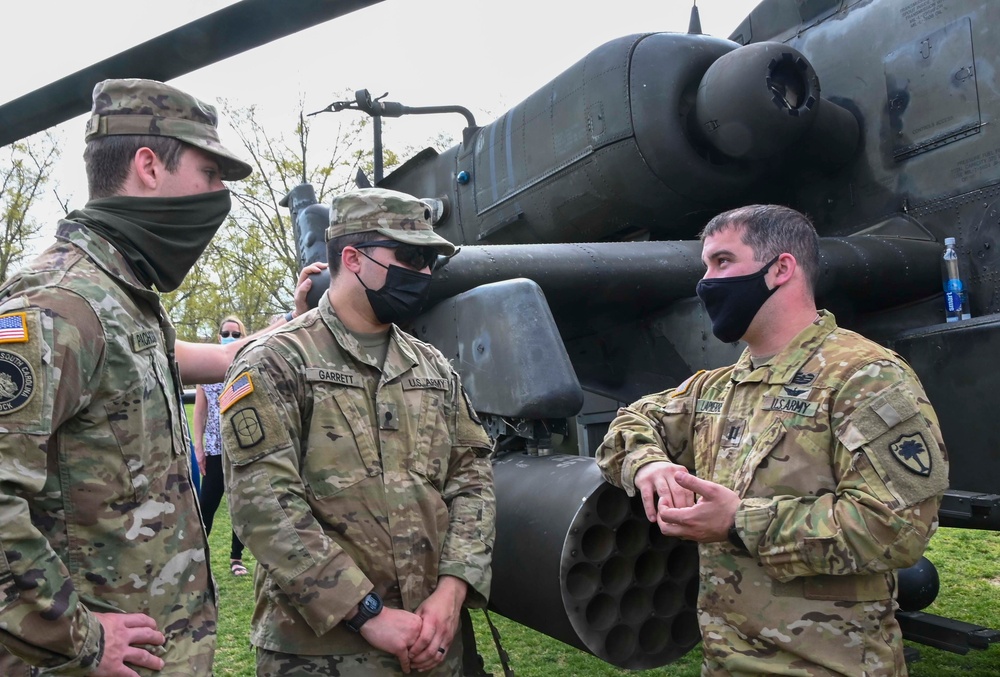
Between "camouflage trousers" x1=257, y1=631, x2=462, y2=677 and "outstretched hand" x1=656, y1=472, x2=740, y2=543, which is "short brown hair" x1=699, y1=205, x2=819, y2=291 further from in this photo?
"camouflage trousers" x1=257, y1=631, x2=462, y2=677

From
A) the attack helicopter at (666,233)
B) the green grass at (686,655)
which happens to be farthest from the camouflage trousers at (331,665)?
the green grass at (686,655)

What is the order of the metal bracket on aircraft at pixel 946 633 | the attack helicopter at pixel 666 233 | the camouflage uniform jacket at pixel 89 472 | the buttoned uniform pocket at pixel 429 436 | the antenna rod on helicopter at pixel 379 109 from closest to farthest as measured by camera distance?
the camouflage uniform jacket at pixel 89 472, the buttoned uniform pocket at pixel 429 436, the attack helicopter at pixel 666 233, the metal bracket on aircraft at pixel 946 633, the antenna rod on helicopter at pixel 379 109

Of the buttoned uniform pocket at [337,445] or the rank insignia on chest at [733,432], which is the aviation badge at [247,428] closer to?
the buttoned uniform pocket at [337,445]

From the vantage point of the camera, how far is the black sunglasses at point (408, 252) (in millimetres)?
2729

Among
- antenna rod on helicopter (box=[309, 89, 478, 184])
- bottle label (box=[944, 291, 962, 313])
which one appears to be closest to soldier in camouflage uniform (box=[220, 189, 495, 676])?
bottle label (box=[944, 291, 962, 313])

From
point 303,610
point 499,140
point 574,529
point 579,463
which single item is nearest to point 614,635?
point 574,529

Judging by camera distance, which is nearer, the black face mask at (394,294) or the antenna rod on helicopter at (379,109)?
the black face mask at (394,294)

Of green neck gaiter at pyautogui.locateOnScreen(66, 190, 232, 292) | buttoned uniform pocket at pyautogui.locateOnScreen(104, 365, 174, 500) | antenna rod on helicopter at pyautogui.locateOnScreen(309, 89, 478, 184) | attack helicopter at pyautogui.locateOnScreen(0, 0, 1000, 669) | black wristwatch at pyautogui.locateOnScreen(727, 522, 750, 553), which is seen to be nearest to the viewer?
buttoned uniform pocket at pyautogui.locateOnScreen(104, 365, 174, 500)

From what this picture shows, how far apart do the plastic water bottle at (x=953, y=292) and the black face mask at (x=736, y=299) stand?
1609mm

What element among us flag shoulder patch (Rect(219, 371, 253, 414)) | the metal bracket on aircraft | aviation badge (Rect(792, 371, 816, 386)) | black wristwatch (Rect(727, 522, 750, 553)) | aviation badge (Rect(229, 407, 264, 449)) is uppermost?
us flag shoulder patch (Rect(219, 371, 253, 414))

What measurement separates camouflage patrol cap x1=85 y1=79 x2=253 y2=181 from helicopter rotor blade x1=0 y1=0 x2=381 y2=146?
339 mm

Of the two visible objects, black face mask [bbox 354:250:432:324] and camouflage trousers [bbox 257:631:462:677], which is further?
black face mask [bbox 354:250:432:324]

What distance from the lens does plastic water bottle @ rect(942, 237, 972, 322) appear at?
12.1 feet

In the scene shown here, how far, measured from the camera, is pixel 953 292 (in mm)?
3705
